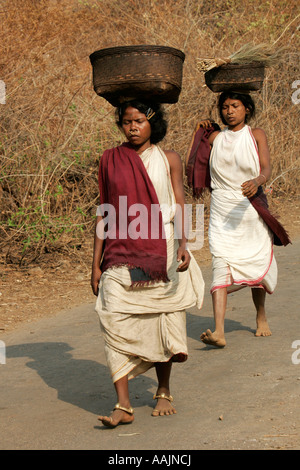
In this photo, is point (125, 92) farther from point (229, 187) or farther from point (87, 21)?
point (87, 21)

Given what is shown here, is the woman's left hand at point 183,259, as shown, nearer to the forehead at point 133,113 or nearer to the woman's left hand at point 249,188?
the forehead at point 133,113

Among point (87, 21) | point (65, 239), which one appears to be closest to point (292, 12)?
point (87, 21)

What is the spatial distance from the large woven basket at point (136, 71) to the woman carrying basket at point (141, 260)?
0.11 metres

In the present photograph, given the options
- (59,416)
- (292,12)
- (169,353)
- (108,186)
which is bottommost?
(59,416)

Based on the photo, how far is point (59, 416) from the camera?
429 cm

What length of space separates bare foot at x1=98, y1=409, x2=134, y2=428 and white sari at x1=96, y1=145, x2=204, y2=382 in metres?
0.18

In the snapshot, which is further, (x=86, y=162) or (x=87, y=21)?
(x=87, y=21)

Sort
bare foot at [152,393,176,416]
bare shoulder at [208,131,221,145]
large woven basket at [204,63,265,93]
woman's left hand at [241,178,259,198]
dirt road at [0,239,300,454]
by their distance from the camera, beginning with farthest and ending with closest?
bare shoulder at [208,131,221,145]
large woven basket at [204,63,265,93]
woman's left hand at [241,178,259,198]
bare foot at [152,393,176,416]
dirt road at [0,239,300,454]

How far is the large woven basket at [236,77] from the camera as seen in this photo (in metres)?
5.74

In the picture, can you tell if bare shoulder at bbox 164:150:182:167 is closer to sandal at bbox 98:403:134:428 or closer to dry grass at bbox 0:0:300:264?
sandal at bbox 98:403:134:428

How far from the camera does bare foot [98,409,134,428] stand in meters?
3.92

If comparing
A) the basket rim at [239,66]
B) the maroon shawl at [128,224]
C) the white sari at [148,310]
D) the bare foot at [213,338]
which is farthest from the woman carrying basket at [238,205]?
the maroon shawl at [128,224]

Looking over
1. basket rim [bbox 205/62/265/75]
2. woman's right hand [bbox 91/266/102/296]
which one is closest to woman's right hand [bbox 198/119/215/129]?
basket rim [bbox 205/62/265/75]

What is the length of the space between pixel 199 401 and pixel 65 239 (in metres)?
4.52
